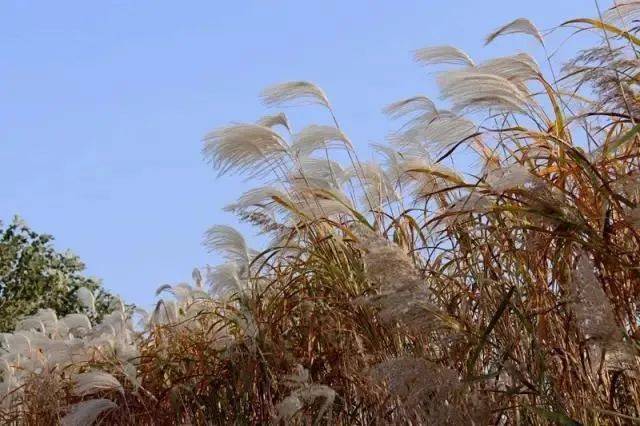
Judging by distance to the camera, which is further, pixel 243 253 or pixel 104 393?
pixel 104 393

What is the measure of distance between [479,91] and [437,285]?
95 centimetres

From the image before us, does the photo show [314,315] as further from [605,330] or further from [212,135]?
[605,330]

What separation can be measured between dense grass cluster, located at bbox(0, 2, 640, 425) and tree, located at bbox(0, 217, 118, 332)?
6376mm

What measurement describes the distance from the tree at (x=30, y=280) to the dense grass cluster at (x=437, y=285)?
6.38m

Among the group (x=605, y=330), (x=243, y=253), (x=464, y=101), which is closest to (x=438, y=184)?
(x=243, y=253)

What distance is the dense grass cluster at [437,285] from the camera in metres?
2.82

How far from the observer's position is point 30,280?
468 inches

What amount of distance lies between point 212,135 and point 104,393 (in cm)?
218

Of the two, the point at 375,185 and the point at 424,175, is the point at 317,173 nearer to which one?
the point at 375,185

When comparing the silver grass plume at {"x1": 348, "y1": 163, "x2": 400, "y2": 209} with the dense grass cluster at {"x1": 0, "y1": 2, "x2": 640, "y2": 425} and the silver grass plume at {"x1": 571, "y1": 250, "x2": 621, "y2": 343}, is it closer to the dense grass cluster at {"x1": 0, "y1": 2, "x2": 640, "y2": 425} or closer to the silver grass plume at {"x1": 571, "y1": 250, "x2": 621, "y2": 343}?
the dense grass cluster at {"x1": 0, "y1": 2, "x2": 640, "y2": 425}

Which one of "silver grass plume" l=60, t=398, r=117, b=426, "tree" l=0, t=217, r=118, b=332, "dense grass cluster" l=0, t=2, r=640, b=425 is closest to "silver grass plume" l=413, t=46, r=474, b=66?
"dense grass cluster" l=0, t=2, r=640, b=425

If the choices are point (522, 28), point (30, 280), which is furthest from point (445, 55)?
point (30, 280)

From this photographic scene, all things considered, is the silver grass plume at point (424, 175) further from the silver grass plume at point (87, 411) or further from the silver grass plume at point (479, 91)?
the silver grass plume at point (87, 411)

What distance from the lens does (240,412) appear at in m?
4.49
